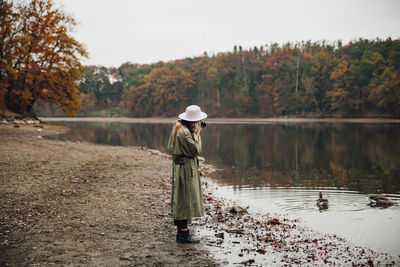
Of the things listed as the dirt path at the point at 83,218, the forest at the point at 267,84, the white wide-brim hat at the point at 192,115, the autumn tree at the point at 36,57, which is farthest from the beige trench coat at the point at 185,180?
the forest at the point at 267,84

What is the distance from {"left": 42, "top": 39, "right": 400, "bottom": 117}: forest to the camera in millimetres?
78500

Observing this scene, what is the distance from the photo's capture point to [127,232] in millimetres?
7488

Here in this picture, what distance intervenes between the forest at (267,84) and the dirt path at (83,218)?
51.6m

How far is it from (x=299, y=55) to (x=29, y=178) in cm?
9571

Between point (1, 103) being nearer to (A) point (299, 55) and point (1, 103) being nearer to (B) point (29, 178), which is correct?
(B) point (29, 178)

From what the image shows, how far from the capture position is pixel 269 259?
6473mm

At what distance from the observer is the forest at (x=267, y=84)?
7850 cm

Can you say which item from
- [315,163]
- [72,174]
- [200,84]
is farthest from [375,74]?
[72,174]

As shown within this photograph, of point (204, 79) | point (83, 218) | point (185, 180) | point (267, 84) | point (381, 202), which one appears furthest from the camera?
point (204, 79)

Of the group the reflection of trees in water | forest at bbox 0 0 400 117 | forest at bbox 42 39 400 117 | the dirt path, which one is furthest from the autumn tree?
the dirt path

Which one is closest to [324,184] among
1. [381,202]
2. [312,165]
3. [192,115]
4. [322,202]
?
[322,202]

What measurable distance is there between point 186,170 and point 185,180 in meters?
0.19

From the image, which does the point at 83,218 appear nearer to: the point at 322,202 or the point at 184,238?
the point at 184,238

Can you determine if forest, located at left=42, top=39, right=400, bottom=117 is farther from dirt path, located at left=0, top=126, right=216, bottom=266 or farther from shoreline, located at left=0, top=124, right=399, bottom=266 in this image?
shoreline, located at left=0, top=124, right=399, bottom=266
